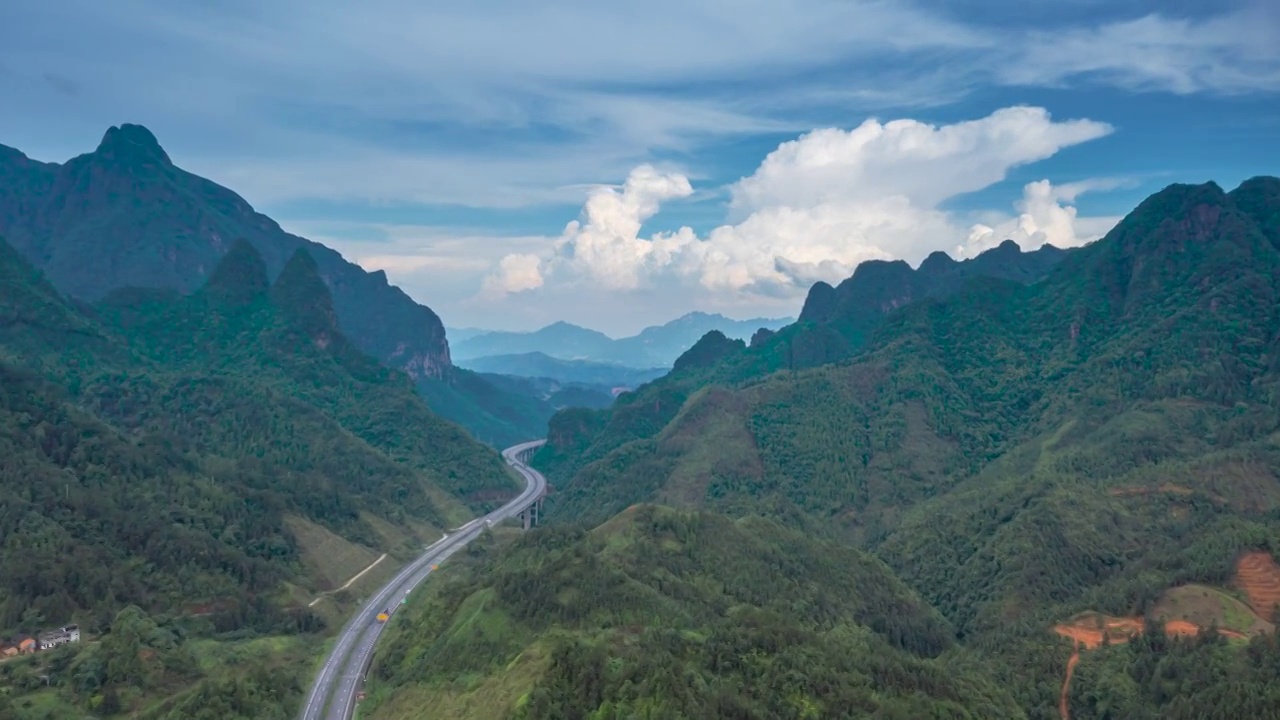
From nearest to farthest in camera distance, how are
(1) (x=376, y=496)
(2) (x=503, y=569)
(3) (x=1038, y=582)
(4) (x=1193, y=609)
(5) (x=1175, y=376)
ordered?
(4) (x=1193, y=609), (2) (x=503, y=569), (3) (x=1038, y=582), (5) (x=1175, y=376), (1) (x=376, y=496)

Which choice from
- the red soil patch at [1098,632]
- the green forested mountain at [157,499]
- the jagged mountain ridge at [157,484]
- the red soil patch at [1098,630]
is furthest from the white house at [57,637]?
the red soil patch at [1098,630]

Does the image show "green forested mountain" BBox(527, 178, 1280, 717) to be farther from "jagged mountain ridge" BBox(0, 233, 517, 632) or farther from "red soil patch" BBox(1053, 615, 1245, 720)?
"jagged mountain ridge" BBox(0, 233, 517, 632)

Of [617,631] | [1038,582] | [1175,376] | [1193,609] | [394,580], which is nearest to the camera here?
[617,631]

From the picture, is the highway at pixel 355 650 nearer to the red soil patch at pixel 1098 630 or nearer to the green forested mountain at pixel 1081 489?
the green forested mountain at pixel 1081 489

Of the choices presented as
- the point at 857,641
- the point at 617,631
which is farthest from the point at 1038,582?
the point at 617,631

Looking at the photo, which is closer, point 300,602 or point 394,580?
point 300,602

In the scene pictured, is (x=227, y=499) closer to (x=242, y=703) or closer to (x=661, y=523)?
(x=242, y=703)
